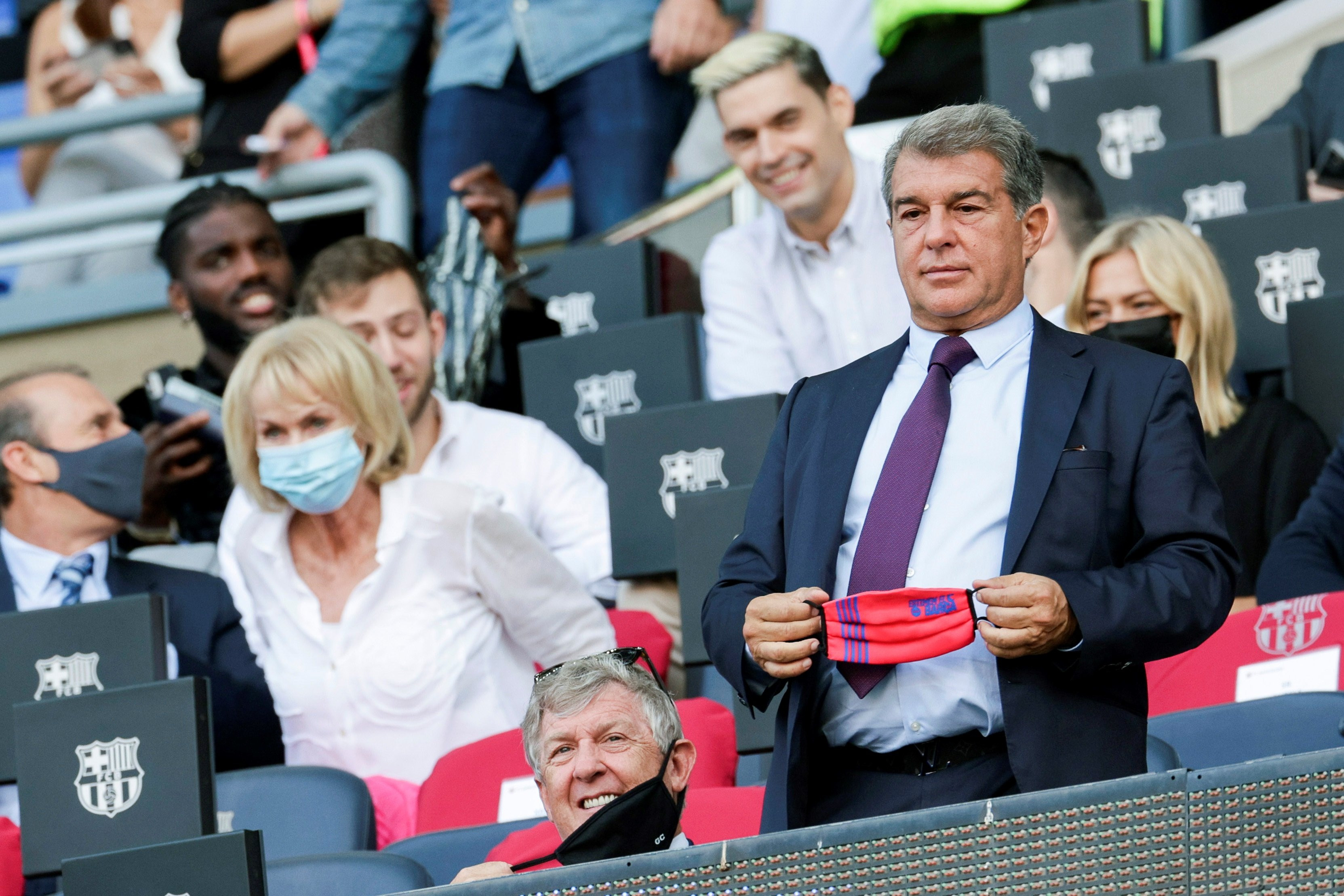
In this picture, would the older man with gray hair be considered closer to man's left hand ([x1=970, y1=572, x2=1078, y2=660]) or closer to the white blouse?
man's left hand ([x1=970, y1=572, x2=1078, y2=660])

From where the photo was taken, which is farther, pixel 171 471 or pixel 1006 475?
pixel 171 471

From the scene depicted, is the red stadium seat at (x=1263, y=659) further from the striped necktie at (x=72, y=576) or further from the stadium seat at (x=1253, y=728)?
the striped necktie at (x=72, y=576)

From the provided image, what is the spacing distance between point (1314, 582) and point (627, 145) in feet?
7.90

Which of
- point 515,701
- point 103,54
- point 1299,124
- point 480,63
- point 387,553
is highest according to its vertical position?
point 103,54

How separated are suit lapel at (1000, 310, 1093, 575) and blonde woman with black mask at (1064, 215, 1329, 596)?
1.48 m

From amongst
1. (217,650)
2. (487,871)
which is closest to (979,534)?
(487,871)

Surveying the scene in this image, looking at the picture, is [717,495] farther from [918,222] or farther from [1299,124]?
[1299,124]

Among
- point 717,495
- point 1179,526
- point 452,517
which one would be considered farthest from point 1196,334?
point 1179,526

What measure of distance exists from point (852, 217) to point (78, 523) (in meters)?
1.81

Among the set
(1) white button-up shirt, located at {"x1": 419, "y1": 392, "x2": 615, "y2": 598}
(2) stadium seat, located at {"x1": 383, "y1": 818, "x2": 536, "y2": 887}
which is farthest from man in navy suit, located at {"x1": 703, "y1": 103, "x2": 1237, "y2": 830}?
(1) white button-up shirt, located at {"x1": 419, "y1": 392, "x2": 615, "y2": 598}

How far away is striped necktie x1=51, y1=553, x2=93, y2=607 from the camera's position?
146 inches

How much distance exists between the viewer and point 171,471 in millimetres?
4391

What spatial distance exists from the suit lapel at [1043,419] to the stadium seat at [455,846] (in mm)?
1078

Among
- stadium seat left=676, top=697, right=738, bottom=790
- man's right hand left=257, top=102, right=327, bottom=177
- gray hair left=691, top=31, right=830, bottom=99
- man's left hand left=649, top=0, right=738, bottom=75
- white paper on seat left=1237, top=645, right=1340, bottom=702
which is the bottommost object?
stadium seat left=676, top=697, right=738, bottom=790
